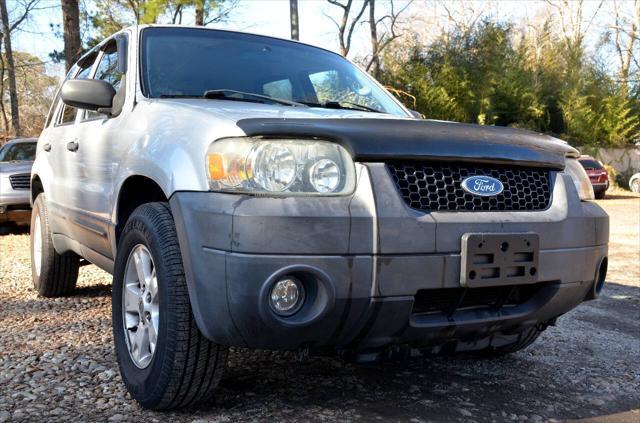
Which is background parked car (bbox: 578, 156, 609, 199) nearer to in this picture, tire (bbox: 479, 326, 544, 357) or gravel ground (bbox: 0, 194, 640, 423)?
gravel ground (bbox: 0, 194, 640, 423)

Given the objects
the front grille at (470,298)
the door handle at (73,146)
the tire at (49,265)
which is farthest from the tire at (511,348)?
the tire at (49,265)

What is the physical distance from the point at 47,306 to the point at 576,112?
26149 millimetres

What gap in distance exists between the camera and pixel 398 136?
2.29 metres

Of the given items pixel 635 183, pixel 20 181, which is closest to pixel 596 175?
pixel 635 183

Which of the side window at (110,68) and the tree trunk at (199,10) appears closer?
the side window at (110,68)

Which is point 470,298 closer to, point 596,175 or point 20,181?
point 20,181

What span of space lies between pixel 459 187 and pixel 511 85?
25.7 m

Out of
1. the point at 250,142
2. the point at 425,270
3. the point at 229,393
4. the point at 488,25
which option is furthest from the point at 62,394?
the point at 488,25

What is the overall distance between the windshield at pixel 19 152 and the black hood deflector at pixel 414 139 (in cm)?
912

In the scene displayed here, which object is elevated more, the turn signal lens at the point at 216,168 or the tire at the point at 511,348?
the turn signal lens at the point at 216,168

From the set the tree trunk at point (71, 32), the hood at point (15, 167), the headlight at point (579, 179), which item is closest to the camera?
the headlight at point (579, 179)

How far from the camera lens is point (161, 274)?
7.86 ft

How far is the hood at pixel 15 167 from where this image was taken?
913 centimetres

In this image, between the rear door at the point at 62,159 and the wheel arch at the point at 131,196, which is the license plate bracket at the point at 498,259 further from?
the rear door at the point at 62,159
